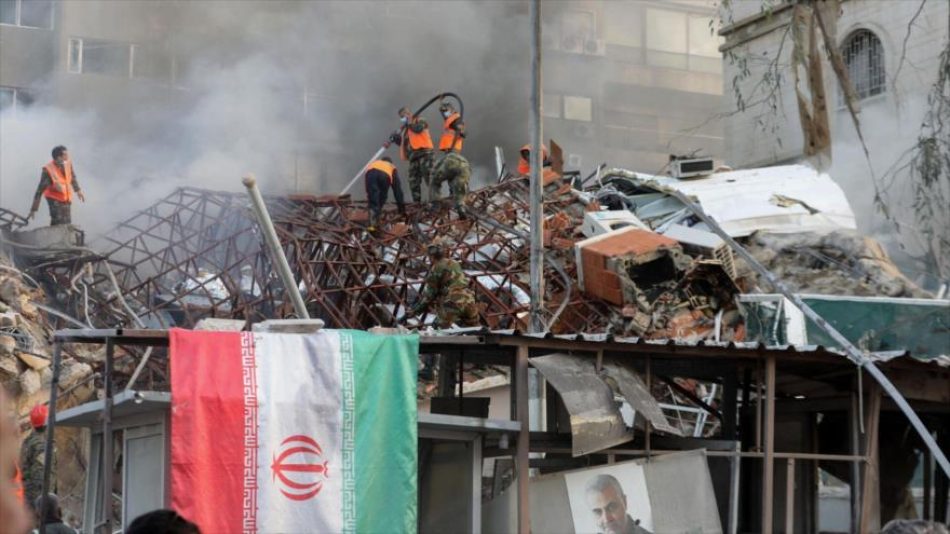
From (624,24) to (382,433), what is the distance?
31397 mm

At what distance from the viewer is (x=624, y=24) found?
1535 inches

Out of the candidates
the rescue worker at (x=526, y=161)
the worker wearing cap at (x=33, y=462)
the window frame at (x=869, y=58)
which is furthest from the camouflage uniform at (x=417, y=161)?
the window frame at (x=869, y=58)

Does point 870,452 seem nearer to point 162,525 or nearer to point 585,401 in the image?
point 585,401

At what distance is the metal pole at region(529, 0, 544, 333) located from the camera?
43.3 ft

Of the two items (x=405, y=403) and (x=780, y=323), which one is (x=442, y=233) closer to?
(x=780, y=323)

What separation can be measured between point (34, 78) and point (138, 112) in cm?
279

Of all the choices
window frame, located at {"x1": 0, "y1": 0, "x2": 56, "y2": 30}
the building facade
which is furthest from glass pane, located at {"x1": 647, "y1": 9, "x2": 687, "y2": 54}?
window frame, located at {"x1": 0, "y1": 0, "x2": 56, "y2": 30}

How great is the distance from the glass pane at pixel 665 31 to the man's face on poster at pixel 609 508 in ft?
102

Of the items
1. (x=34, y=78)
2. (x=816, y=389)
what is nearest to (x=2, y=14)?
(x=34, y=78)

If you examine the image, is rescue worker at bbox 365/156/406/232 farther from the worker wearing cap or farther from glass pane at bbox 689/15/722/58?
glass pane at bbox 689/15/722/58

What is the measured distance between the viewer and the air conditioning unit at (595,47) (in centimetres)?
3700

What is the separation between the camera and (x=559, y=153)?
20.3 meters

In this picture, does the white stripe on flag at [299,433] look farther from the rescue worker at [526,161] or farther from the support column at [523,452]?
the rescue worker at [526,161]

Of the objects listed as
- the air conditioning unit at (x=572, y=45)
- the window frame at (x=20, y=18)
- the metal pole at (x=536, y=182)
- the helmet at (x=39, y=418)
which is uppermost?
the air conditioning unit at (x=572, y=45)
